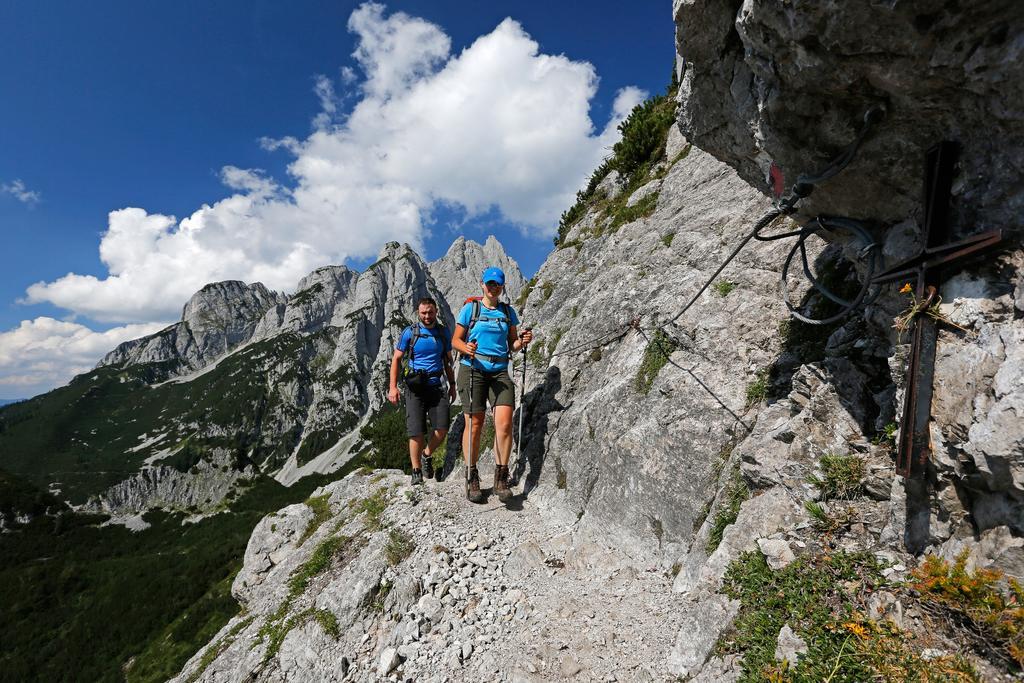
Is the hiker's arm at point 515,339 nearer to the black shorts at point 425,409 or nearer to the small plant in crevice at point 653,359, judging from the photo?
the black shorts at point 425,409

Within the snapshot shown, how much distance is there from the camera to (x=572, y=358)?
36.6ft

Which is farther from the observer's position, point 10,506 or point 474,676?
point 10,506

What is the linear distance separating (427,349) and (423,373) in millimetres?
563

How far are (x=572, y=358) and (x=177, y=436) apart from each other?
243 metres

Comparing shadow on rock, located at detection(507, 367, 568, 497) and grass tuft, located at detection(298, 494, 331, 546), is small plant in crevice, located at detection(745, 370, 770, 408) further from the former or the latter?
grass tuft, located at detection(298, 494, 331, 546)

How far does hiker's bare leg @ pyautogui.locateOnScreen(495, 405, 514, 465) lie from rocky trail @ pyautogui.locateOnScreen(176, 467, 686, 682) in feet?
4.09

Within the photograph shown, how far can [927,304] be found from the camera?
158 inches

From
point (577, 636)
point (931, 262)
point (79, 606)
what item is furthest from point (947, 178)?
point (79, 606)

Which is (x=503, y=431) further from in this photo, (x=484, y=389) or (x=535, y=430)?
(x=535, y=430)

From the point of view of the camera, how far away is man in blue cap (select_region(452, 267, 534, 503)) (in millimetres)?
9039

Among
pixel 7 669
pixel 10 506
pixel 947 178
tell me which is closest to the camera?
pixel 947 178

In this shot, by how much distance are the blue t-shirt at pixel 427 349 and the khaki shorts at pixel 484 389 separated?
1.01 m

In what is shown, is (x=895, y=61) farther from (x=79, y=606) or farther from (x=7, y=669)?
(x=79, y=606)

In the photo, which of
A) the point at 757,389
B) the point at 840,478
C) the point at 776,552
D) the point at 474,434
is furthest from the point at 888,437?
the point at 474,434
